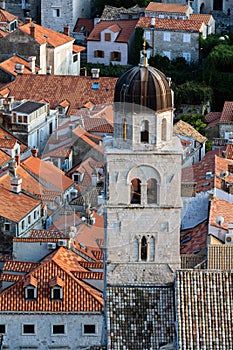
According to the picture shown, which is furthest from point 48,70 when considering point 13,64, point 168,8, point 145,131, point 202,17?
point 145,131

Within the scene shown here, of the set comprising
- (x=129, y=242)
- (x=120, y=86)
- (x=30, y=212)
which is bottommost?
(x=30, y=212)

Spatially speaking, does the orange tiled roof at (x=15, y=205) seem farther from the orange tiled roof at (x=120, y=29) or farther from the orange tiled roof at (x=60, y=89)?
the orange tiled roof at (x=120, y=29)

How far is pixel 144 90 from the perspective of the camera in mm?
37531

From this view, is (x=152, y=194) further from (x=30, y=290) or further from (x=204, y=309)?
(x=30, y=290)

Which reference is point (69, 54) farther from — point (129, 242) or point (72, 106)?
point (129, 242)

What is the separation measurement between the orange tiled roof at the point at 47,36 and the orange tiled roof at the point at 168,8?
6508 mm

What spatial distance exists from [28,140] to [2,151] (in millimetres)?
3789

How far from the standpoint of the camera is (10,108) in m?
73.6

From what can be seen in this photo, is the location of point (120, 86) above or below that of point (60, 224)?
above

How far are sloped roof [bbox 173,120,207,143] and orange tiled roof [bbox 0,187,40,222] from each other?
14622 mm

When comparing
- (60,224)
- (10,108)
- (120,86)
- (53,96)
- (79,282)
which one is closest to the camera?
(120,86)

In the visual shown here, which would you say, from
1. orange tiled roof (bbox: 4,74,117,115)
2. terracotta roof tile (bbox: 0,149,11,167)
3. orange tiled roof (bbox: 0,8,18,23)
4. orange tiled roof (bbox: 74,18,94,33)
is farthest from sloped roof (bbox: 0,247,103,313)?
orange tiled roof (bbox: 74,18,94,33)

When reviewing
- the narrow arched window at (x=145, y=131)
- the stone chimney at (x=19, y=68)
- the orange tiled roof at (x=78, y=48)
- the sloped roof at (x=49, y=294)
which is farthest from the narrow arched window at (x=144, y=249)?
the orange tiled roof at (x=78, y=48)

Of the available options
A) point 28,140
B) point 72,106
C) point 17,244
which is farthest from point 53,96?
point 17,244
